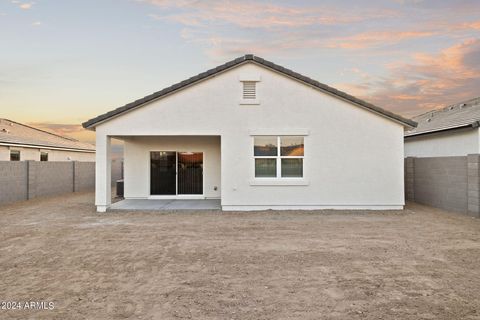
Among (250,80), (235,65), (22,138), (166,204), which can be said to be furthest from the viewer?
(22,138)

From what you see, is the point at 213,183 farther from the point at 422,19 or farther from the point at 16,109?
the point at 16,109

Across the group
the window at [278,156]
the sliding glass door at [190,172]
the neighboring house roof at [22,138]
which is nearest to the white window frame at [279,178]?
the window at [278,156]

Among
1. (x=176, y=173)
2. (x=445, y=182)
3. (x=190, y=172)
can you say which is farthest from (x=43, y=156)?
(x=445, y=182)

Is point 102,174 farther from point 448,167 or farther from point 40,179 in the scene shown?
point 448,167

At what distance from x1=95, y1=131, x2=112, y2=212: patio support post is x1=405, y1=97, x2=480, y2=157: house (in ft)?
46.6

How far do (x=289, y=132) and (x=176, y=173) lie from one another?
6.40 metres

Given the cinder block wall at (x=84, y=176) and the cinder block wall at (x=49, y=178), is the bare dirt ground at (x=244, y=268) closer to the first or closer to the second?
the cinder block wall at (x=49, y=178)

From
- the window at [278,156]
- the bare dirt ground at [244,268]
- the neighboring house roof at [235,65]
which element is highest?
the neighboring house roof at [235,65]

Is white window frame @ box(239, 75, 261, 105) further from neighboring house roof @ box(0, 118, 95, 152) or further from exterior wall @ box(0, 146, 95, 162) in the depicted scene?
exterior wall @ box(0, 146, 95, 162)

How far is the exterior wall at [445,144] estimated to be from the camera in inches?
477

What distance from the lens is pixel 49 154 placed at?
23.1 metres

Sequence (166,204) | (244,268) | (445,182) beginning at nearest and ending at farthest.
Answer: (244,268) < (445,182) < (166,204)

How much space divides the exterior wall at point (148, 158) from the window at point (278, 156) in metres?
3.36

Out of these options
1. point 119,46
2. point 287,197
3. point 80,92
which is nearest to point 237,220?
point 287,197
